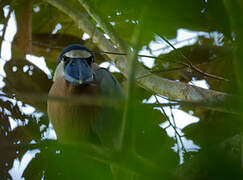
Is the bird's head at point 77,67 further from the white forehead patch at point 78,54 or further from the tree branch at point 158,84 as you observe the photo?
the tree branch at point 158,84

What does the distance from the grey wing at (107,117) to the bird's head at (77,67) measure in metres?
0.17

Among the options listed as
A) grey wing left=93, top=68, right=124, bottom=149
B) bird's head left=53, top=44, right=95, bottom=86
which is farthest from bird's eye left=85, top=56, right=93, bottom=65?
grey wing left=93, top=68, right=124, bottom=149

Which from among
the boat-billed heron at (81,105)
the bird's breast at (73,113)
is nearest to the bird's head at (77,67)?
the boat-billed heron at (81,105)

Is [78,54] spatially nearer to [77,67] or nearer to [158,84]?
[77,67]

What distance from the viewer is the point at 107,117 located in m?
2.24

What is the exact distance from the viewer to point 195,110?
3.21 m

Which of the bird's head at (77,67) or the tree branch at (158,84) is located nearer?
the tree branch at (158,84)

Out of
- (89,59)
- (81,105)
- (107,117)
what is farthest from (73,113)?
(89,59)

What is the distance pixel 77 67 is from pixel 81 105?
0.29 m

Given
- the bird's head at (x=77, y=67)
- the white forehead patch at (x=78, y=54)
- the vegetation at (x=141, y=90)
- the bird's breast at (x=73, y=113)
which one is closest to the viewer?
the vegetation at (x=141, y=90)

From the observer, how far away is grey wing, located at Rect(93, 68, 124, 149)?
2.12m

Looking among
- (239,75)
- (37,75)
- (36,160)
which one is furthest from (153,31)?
(37,75)

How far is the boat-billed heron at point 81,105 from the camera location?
2.24 metres

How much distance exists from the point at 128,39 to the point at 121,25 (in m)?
0.23
